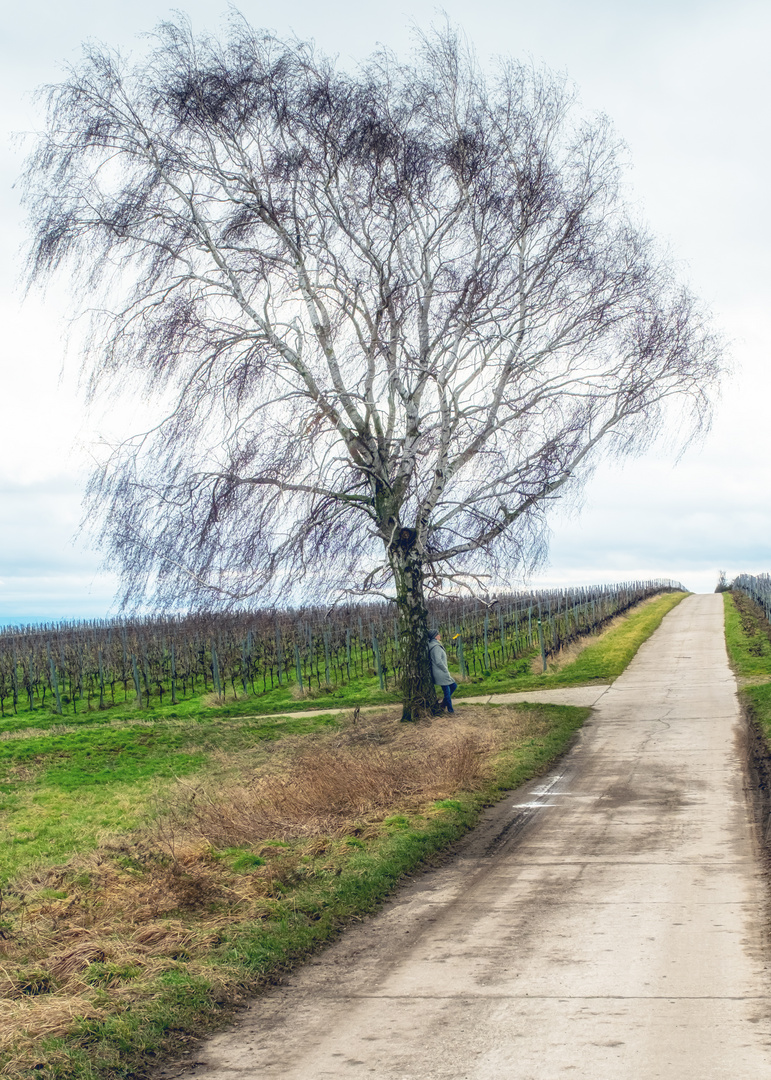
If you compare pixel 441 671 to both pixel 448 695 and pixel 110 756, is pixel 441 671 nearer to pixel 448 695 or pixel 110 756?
pixel 448 695

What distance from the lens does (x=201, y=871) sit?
719 cm

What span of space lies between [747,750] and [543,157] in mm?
10524

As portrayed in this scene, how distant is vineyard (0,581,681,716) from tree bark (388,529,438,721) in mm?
7705

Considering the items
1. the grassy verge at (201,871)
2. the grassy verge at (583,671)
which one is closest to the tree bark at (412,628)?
the grassy verge at (201,871)

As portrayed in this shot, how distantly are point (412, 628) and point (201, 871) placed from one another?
31.4ft

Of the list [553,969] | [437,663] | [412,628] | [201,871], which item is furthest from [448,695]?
[553,969]

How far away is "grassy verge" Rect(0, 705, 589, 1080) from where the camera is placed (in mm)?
4602

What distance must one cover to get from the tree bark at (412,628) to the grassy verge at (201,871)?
5.16 feet

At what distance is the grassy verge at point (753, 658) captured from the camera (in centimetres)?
1555

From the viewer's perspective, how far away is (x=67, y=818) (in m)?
11.4

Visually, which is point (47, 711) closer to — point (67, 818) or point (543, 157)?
point (67, 818)

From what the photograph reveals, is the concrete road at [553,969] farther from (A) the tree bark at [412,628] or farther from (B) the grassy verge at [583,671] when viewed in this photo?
(B) the grassy verge at [583,671]

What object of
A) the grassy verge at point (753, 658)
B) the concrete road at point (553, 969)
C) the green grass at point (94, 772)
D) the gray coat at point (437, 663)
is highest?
the gray coat at point (437, 663)

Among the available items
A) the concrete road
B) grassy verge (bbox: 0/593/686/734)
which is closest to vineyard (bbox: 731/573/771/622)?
grassy verge (bbox: 0/593/686/734)
